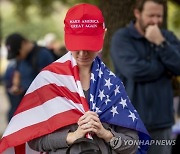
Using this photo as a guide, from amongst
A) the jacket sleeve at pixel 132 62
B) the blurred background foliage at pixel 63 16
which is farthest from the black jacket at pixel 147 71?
the blurred background foliage at pixel 63 16

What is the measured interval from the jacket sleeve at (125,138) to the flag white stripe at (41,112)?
0.25m

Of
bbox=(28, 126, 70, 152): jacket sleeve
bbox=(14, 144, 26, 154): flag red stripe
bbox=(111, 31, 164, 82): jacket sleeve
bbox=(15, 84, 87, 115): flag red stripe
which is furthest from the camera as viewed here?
bbox=(111, 31, 164, 82): jacket sleeve

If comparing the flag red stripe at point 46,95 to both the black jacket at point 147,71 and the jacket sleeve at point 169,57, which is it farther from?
the jacket sleeve at point 169,57

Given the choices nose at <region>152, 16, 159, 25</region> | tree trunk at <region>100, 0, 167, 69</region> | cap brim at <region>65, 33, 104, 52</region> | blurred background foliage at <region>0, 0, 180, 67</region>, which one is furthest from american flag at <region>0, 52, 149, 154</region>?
tree trunk at <region>100, 0, 167, 69</region>

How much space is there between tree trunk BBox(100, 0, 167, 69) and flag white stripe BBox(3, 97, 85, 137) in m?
3.38

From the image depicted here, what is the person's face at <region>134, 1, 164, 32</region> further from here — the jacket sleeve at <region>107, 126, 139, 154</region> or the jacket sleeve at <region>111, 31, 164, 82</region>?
the jacket sleeve at <region>107, 126, 139, 154</region>

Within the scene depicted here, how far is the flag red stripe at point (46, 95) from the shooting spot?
3.57 meters

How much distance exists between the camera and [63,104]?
11.8 feet

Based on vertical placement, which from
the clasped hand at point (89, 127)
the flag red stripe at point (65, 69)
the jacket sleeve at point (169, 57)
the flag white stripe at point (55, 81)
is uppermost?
the flag red stripe at point (65, 69)

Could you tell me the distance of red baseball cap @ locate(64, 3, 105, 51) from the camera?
3559mm

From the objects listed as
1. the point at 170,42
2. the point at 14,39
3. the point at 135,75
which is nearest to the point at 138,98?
the point at 135,75

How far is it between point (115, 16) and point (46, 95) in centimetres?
366

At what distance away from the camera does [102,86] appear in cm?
360

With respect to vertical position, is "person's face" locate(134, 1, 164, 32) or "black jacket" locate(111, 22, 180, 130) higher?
"person's face" locate(134, 1, 164, 32)
